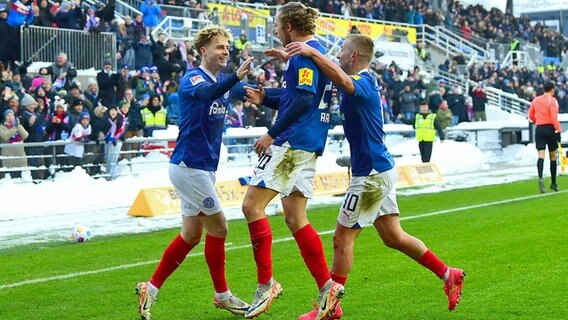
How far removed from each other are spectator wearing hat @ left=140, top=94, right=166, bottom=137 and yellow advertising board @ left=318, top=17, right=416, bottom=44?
15988 mm

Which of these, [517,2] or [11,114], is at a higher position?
[517,2]

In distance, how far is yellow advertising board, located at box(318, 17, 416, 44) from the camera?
3834 cm

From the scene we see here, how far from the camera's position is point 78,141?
18922 millimetres

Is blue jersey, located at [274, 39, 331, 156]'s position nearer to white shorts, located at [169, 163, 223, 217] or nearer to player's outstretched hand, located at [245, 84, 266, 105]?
player's outstretched hand, located at [245, 84, 266, 105]

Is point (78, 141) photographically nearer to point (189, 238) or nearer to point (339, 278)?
point (189, 238)

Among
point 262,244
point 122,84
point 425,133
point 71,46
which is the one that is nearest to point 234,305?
point 262,244

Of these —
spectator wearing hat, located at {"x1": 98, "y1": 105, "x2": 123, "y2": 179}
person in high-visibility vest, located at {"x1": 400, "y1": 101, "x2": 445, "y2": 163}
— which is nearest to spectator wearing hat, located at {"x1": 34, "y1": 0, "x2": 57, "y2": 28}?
spectator wearing hat, located at {"x1": 98, "y1": 105, "x2": 123, "y2": 179}

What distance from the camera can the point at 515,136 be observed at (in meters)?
31.9

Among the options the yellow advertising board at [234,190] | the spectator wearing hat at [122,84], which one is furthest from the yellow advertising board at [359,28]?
the spectator wearing hat at [122,84]

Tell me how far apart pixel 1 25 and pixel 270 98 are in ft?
49.8

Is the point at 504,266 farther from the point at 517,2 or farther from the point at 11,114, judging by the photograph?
the point at 517,2

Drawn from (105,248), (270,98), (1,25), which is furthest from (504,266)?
(1,25)

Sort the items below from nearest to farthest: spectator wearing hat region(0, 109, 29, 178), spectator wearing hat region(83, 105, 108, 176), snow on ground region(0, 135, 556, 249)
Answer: snow on ground region(0, 135, 556, 249) → spectator wearing hat region(0, 109, 29, 178) → spectator wearing hat region(83, 105, 108, 176)

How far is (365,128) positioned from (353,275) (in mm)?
2492
